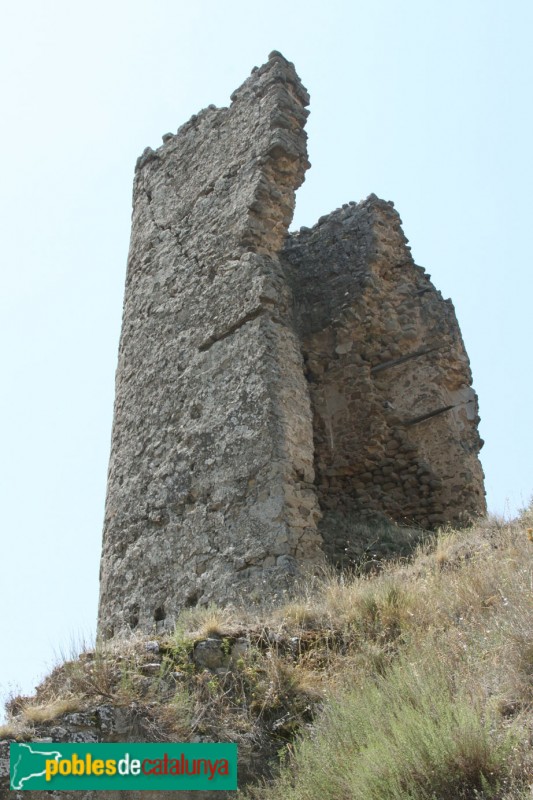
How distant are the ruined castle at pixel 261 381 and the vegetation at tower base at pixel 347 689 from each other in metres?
1.06

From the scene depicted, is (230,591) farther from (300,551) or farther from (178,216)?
(178,216)

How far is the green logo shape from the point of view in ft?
12.1

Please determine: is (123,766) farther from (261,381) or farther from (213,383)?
(213,383)

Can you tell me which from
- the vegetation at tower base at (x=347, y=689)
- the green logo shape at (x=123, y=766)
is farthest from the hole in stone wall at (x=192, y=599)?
the green logo shape at (x=123, y=766)

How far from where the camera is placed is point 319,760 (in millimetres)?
3438

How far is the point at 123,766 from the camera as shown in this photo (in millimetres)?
3770

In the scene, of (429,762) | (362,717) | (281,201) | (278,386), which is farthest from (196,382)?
(429,762)

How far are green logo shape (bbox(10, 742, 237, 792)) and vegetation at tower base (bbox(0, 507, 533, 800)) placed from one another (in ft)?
0.18

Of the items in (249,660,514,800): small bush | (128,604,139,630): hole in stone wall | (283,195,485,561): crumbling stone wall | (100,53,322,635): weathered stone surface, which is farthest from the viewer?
(283,195,485,561): crumbling stone wall

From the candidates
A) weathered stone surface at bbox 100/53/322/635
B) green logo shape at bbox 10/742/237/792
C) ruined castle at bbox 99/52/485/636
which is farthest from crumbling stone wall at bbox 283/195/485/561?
green logo shape at bbox 10/742/237/792

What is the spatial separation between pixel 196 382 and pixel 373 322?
8.60ft

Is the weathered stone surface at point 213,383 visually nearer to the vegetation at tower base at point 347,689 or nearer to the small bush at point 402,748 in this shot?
the vegetation at tower base at point 347,689

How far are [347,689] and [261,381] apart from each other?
2781 millimetres

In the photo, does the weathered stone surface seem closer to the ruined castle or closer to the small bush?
the ruined castle
